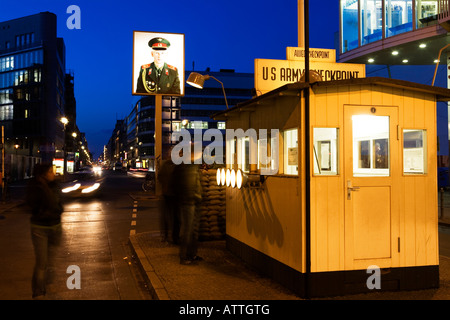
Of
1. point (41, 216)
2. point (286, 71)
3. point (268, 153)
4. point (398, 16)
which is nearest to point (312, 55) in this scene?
point (286, 71)

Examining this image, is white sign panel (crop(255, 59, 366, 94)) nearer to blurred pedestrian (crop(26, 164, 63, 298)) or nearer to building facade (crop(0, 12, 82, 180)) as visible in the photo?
blurred pedestrian (crop(26, 164, 63, 298))

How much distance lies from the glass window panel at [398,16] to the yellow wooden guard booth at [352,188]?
70.4 feet

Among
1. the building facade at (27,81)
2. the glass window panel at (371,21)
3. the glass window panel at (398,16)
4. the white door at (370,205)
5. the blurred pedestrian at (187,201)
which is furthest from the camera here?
the building facade at (27,81)

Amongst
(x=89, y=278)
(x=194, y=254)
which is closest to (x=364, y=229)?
(x=194, y=254)

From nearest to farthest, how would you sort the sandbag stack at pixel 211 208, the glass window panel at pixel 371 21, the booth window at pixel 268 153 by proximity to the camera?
the booth window at pixel 268 153
the sandbag stack at pixel 211 208
the glass window panel at pixel 371 21

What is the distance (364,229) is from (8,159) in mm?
41072

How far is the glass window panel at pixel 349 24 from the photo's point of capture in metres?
28.7

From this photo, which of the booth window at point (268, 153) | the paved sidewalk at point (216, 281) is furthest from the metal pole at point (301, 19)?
the paved sidewalk at point (216, 281)

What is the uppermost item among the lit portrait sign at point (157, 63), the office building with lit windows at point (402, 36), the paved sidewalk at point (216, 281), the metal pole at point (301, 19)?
the office building with lit windows at point (402, 36)

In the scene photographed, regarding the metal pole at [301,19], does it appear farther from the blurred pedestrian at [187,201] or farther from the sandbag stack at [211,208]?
the blurred pedestrian at [187,201]

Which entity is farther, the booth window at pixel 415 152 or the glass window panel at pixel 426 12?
the glass window panel at pixel 426 12

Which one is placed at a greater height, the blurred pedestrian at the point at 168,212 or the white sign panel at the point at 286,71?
the white sign panel at the point at 286,71

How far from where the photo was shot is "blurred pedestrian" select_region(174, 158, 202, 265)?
7.55 metres

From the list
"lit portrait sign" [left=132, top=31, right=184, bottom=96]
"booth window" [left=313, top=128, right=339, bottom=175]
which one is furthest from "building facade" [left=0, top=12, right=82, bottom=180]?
"booth window" [left=313, top=128, right=339, bottom=175]
